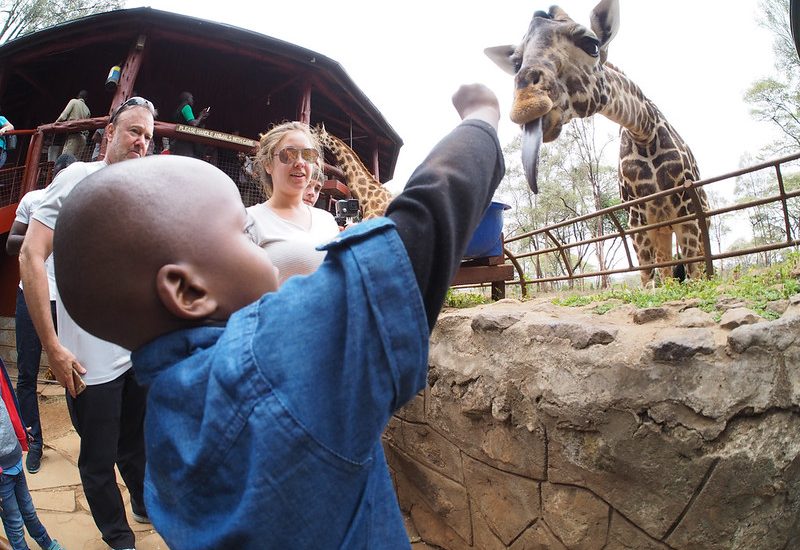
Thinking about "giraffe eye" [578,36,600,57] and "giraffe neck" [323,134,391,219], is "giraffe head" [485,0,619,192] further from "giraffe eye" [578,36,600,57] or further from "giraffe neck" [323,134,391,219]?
"giraffe neck" [323,134,391,219]

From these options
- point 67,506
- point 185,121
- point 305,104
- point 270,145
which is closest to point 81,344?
point 270,145

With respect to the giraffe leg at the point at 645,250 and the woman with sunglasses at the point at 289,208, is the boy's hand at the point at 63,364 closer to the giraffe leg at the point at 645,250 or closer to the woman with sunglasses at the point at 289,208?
the woman with sunglasses at the point at 289,208

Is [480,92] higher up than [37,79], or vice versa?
[37,79]

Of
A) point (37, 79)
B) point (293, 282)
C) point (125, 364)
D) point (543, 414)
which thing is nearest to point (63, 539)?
point (125, 364)

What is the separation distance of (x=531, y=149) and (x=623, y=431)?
1.61 m

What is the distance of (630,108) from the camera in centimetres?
392

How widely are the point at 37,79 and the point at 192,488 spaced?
45.3 feet

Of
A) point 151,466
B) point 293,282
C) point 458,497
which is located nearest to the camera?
point 293,282

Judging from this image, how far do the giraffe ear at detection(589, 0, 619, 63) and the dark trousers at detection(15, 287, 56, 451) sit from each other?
459cm

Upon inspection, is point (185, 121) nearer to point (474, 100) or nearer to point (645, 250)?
point (645, 250)

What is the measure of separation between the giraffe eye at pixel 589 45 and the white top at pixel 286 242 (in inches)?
101

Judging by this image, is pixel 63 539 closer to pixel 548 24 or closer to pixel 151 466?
pixel 151 466

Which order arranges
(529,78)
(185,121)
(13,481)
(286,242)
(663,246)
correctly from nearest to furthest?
1. (286,242)
2. (13,481)
3. (529,78)
4. (663,246)
5. (185,121)

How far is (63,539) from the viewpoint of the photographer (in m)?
2.71
